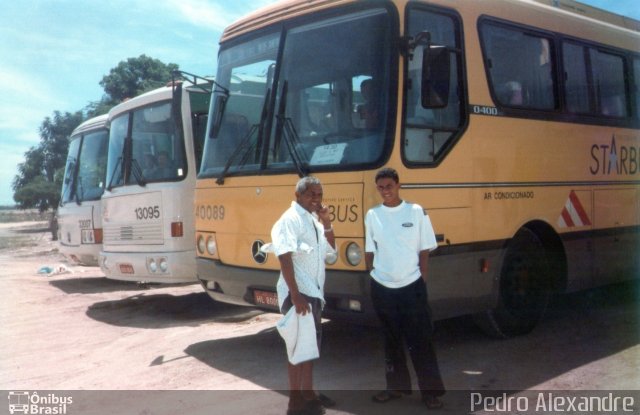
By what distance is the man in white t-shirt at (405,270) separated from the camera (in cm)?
488

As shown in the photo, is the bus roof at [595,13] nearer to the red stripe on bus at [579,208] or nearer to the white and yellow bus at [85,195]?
the red stripe on bus at [579,208]

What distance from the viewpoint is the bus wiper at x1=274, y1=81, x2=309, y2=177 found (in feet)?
19.3

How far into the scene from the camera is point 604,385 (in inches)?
211

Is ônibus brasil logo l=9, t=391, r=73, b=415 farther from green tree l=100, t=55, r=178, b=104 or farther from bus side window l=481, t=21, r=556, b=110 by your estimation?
green tree l=100, t=55, r=178, b=104

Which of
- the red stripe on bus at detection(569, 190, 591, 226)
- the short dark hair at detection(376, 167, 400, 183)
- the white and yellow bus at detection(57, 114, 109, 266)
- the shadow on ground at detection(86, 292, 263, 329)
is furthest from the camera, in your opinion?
the white and yellow bus at detection(57, 114, 109, 266)

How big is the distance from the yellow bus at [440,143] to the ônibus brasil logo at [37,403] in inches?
72.2

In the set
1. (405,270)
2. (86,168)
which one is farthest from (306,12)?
(86,168)

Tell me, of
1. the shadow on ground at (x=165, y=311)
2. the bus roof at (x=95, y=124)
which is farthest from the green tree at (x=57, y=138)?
the shadow on ground at (x=165, y=311)

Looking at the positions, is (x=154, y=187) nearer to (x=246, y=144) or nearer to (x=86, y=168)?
(x=246, y=144)

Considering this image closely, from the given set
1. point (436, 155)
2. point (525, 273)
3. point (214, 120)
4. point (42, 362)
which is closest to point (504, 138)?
point (436, 155)

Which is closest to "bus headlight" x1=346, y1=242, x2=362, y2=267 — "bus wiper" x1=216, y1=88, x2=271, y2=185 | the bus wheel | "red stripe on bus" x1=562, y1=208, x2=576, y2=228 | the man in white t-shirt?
the man in white t-shirt

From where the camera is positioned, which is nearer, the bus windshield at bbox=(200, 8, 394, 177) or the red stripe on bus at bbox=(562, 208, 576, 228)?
the bus windshield at bbox=(200, 8, 394, 177)

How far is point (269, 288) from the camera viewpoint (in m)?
6.13

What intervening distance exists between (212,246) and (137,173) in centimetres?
301
